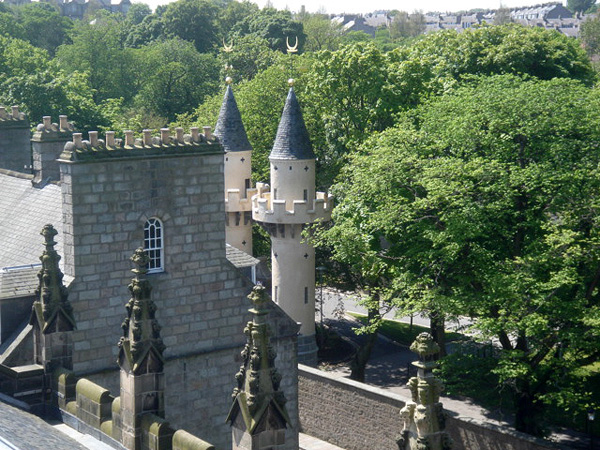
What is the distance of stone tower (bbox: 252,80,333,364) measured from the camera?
1848 inches

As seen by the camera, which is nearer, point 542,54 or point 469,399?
point 469,399

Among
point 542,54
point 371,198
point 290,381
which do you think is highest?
point 542,54

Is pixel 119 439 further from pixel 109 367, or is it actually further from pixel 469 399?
pixel 469 399

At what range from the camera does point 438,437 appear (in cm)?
1593

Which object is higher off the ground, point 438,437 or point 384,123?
point 384,123

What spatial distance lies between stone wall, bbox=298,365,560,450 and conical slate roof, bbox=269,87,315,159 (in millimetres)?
10204

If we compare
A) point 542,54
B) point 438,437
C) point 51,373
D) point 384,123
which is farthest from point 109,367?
point 542,54

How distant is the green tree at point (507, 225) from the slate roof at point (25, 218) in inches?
476

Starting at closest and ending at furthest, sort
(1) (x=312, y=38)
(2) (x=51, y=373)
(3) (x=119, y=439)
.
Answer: (3) (x=119, y=439) → (2) (x=51, y=373) → (1) (x=312, y=38)

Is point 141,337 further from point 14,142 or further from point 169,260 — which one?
point 14,142

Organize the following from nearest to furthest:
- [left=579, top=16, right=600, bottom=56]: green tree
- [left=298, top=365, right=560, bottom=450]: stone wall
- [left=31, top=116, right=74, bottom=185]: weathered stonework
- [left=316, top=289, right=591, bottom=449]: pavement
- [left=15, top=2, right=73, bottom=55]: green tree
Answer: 1. [left=31, top=116, right=74, bottom=185]: weathered stonework
2. [left=298, top=365, right=560, bottom=450]: stone wall
3. [left=316, top=289, right=591, bottom=449]: pavement
4. [left=15, top=2, right=73, bottom=55]: green tree
5. [left=579, top=16, right=600, bottom=56]: green tree

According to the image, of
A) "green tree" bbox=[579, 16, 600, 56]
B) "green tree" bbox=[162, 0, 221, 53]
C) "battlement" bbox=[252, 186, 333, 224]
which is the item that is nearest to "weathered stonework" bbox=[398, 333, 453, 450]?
"battlement" bbox=[252, 186, 333, 224]

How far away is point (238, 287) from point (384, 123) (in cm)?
2601

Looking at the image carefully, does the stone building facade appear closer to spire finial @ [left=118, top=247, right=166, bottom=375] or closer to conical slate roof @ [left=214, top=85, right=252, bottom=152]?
spire finial @ [left=118, top=247, right=166, bottom=375]
